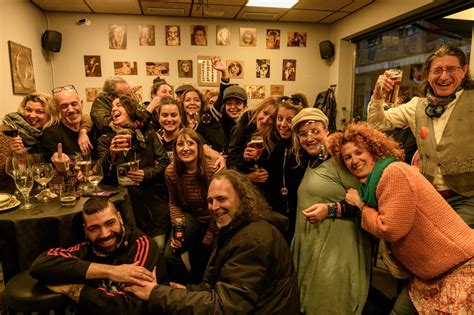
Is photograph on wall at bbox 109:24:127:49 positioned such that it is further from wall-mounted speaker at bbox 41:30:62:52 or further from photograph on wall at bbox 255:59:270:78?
photograph on wall at bbox 255:59:270:78

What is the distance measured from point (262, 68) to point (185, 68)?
1.20 m

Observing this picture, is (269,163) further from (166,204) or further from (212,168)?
(166,204)

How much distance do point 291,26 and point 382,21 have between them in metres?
1.53

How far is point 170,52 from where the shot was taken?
5.01 metres

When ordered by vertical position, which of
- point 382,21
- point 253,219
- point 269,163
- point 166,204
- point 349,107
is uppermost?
point 382,21

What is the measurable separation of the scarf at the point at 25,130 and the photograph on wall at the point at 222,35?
3.31 m

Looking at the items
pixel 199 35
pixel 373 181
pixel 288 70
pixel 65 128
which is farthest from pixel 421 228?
pixel 199 35

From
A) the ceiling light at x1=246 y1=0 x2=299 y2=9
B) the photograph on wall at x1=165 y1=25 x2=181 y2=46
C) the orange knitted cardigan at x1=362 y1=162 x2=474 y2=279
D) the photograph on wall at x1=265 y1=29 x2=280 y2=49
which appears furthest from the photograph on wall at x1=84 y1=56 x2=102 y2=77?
the orange knitted cardigan at x1=362 y1=162 x2=474 y2=279

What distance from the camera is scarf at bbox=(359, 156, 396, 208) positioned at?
157 centimetres

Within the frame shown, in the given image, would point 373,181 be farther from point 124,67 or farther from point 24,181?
point 124,67

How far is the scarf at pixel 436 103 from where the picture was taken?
192 centimetres

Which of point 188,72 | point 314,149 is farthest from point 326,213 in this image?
point 188,72

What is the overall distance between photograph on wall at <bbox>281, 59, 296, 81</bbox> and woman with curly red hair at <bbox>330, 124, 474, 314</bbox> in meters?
3.92

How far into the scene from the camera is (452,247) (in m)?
1.48
